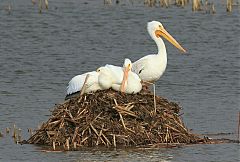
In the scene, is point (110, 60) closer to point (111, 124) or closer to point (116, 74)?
point (116, 74)

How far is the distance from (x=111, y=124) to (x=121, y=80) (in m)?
0.64

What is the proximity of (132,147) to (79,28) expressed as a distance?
36.2 ft

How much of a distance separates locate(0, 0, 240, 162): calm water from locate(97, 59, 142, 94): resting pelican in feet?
2.76

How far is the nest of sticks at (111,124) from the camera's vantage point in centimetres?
976

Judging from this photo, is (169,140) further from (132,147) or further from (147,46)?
(147,46)

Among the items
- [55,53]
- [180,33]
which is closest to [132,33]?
[180,33]

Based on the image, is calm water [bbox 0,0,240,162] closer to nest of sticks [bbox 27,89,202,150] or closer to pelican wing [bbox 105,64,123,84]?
nest of sticks [bbox 27,89,202,150]

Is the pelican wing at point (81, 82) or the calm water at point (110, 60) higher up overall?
the pelican wing at point (81, 82)

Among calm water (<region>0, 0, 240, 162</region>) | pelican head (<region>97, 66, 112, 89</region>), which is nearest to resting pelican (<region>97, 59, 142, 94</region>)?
pelican head (<region>97, 66, 112, 89</region>)

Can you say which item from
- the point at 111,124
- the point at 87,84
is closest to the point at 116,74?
the point at 87,84

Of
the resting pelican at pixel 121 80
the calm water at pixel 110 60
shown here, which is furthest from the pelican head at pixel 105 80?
the calm water at pixel 110 60

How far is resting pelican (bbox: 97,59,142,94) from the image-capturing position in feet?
33.1

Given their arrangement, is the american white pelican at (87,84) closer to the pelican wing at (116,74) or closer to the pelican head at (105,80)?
the pelican head at (105,80)

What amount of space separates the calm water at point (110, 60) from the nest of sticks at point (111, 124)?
21cm
